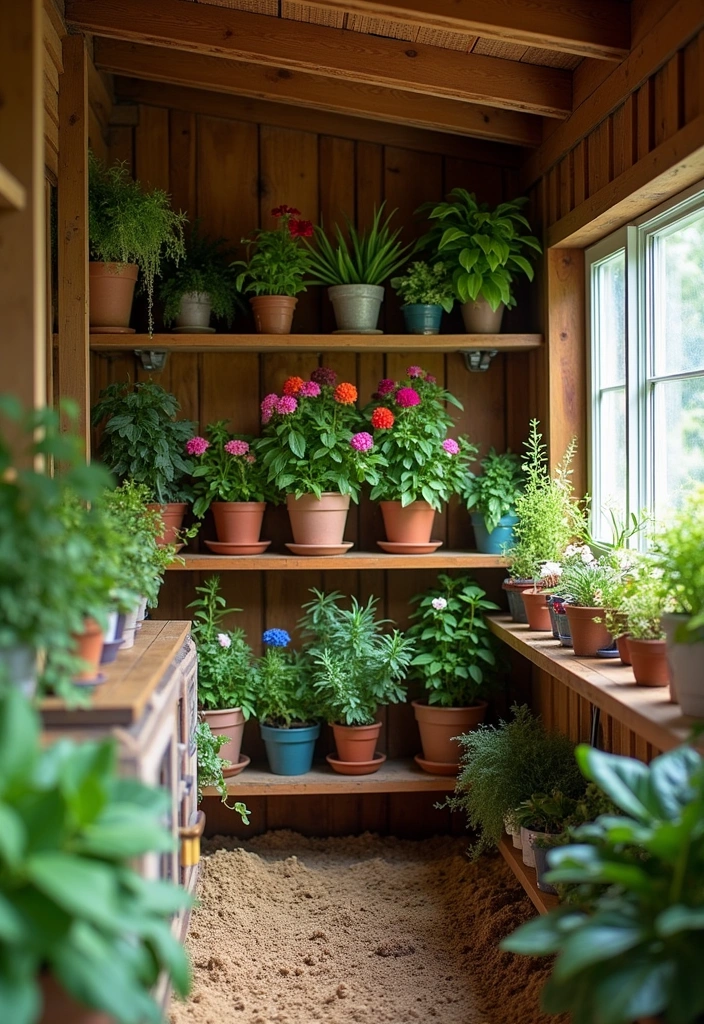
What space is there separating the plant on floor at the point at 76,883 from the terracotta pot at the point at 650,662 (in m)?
1.18

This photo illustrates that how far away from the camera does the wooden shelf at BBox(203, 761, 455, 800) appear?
3576mm

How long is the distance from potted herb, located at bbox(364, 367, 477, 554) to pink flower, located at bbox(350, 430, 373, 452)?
6 centimetres

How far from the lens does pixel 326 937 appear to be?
3.15 m

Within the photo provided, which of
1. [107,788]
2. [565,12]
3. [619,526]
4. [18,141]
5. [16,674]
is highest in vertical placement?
[565,12]

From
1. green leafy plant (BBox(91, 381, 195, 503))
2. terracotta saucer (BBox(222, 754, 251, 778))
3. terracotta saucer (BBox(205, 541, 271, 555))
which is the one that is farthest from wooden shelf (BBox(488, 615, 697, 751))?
green leafy plant (BBox(91, 381, 195, 503))

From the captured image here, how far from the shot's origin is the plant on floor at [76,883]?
4.37ft

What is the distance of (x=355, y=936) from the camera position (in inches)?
124

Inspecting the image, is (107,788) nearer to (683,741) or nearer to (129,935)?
(129,935)

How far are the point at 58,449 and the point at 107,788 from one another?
54cm

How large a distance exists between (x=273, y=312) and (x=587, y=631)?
1590mm

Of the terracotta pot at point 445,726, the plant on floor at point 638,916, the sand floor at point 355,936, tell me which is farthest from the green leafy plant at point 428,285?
the plant on floor at point 638,916

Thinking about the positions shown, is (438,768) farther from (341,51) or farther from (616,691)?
(341,51)

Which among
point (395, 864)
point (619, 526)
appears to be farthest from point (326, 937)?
point (619, 526)

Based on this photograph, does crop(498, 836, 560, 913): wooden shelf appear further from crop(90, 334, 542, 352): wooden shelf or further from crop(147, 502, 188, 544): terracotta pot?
crop(90, 334, 542, 352): wooden shelf
